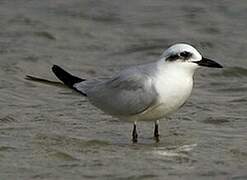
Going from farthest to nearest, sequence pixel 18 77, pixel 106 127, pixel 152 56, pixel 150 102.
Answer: pixel 152 56, pixel 18 77, pixel 106 127, pixel 150 102

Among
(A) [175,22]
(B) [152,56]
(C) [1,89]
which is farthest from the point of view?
(A) [175,22]

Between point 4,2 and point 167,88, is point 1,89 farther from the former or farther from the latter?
point 4,2

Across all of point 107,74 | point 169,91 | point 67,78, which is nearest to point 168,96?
point 169,91

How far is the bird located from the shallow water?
0.85 feet

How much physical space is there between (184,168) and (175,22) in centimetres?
653

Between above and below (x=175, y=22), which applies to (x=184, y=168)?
below

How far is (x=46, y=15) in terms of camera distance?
44.6 ft

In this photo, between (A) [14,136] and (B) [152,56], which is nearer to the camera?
(A) [14,136]

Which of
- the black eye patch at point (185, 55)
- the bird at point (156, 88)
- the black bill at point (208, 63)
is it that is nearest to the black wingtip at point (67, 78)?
the bird at point (156, 88)

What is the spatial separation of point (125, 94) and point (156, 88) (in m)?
0.37

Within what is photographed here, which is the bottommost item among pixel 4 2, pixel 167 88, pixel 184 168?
pixel 184 168

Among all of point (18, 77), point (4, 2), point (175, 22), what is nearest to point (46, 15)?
point (4, 2)

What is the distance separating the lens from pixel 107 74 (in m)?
10.9

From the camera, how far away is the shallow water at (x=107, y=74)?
281 inches
